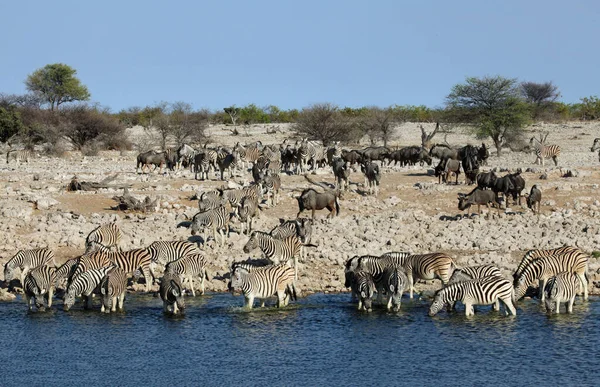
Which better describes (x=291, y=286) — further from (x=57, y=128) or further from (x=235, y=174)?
(x=57, y=128)

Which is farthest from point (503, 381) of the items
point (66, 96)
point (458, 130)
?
point (66, 96)

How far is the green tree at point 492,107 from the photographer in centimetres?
5041

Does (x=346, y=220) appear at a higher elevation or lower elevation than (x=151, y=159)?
lower

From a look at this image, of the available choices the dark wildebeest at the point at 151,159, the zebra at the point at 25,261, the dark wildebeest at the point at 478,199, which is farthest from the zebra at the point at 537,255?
the dark wildebeest at the point at 151,159

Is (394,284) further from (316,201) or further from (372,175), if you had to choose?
(372,175)

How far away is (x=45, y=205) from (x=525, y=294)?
14955mm

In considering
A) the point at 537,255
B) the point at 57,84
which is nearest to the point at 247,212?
the point at 537,255

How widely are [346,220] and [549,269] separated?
826 centimetres

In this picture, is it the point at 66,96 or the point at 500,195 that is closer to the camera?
the point at 500,195

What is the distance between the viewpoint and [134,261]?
2097cm

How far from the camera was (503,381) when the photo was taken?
47.3 ft

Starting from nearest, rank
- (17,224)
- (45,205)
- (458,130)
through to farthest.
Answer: (17,224) < (45,205) < (458,130)

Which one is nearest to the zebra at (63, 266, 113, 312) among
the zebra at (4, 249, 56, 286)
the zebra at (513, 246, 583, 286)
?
the zebra at (4, 249, 56, 286)

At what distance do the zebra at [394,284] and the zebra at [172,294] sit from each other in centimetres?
415
